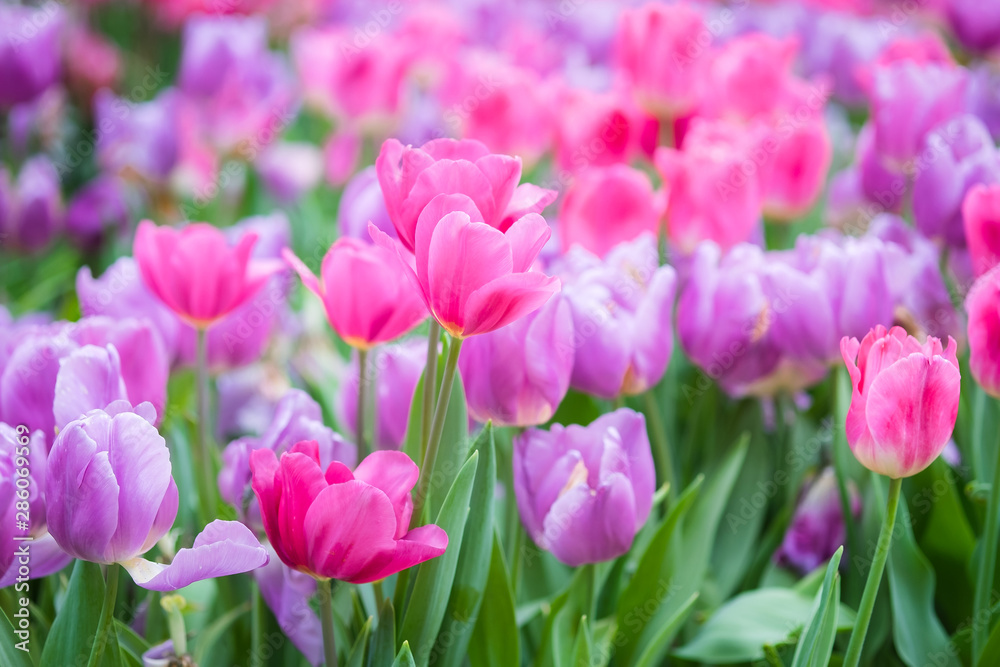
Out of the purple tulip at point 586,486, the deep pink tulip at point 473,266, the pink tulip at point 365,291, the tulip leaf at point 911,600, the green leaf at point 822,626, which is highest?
the deep pink tulip at point 473,266

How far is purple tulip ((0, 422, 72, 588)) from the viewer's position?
1.84 feet

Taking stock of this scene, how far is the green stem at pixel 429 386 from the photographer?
596 mm

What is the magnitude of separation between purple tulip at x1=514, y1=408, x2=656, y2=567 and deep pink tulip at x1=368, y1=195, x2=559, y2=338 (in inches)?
5.7

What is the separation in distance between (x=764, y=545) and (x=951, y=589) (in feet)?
0.57

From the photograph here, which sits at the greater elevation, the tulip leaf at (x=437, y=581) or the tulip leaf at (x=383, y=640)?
the tulip leaf at (x=437, y=581)

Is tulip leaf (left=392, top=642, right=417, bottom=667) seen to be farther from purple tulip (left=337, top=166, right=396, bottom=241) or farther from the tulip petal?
purple tulip (left=337, top=166, right=396, bottom=241)

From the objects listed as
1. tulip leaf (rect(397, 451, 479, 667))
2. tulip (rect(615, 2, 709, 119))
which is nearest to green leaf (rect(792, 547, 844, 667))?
tulip leaf (rect(397, 451, 479, 667))

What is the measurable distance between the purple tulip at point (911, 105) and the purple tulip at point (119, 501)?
0.88 meters

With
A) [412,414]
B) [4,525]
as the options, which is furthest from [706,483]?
[4,525]

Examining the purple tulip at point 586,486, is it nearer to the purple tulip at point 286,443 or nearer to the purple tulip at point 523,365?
the purple tulip at point 523,365

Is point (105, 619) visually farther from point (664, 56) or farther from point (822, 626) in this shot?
point (664, 56)

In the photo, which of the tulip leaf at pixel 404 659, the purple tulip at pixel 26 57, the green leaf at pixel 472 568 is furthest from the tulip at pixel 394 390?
the purple tulip at pixel 26 57

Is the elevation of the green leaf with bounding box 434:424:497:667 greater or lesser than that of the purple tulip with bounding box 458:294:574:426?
lesser

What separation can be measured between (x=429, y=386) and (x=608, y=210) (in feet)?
1.35
